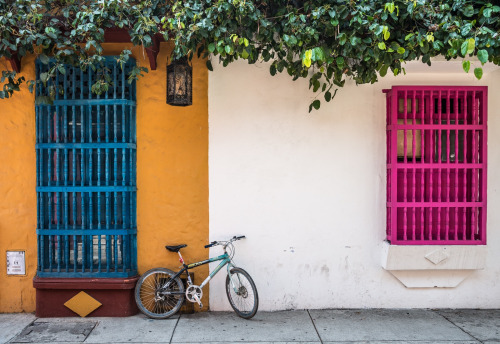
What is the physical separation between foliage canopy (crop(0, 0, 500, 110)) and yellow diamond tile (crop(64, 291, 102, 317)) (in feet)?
8.44

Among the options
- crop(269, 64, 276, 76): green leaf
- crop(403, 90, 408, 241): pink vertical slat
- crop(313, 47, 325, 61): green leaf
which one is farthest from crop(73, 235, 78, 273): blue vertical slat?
crop(403, 90, 408, 241): pink vertical slat

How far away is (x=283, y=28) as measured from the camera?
4875mm

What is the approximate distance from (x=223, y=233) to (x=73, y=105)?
8.09 feet

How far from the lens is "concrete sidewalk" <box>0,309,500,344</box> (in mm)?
5125

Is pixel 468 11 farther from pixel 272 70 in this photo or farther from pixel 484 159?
pixel 272 70

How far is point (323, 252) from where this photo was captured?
601 centimetres

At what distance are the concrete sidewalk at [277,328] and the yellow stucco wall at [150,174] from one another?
0.73m

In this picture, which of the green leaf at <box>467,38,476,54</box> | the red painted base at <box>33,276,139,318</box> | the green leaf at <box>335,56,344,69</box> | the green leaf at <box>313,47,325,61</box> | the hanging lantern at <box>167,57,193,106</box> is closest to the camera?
the green leaf at <box>467,38,476,54</box>

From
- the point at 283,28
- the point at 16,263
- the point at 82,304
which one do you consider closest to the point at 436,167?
the point at 283,28

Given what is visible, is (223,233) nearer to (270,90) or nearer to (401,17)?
(270,90)

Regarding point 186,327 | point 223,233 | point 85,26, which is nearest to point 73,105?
point 85,26

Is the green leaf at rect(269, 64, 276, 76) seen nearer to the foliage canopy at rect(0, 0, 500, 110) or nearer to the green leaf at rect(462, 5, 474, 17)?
the foliage canopy at rect(0, 0, 500, 110)

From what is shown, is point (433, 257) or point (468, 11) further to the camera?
point (433, 257)

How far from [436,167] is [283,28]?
2.63 metres
